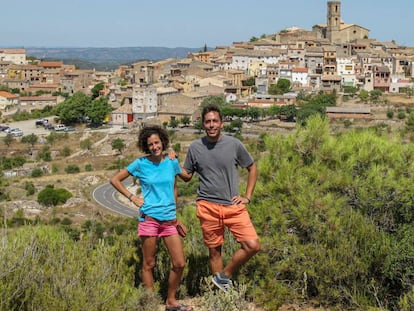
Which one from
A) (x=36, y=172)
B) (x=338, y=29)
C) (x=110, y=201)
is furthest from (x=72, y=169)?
(x=338, y=29)

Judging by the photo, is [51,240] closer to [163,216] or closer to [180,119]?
[163,216]

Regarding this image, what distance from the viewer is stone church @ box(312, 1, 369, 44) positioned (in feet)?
200

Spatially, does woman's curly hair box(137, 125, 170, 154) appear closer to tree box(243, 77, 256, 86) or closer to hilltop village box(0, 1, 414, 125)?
hilltop village box(0, 1, 414, 125)

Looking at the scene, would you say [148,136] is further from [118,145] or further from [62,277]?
[118,145]

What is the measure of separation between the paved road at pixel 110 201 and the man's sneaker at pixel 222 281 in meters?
18.3

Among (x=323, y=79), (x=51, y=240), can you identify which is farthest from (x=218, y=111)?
(x=323, y=79)

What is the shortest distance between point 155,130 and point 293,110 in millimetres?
35033

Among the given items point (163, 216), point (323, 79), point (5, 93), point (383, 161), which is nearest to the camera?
point (163, 216)

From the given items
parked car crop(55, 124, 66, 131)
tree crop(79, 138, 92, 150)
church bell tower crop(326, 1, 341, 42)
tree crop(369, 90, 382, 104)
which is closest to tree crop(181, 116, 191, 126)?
tree crop(79, 138, 92, 150)

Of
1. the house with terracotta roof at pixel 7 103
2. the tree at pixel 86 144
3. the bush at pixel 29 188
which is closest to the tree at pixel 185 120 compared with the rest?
the tree at pixel 86 144

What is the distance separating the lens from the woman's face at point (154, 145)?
400cm

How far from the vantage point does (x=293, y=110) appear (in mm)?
38406

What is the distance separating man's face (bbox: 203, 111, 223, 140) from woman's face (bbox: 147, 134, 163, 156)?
366 mm

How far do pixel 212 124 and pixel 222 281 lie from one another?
120 centimetres
